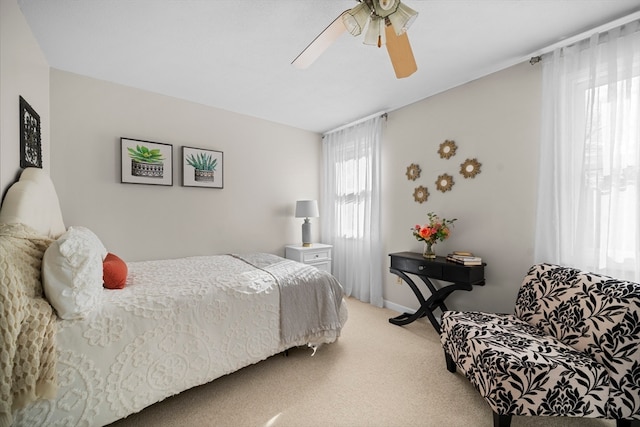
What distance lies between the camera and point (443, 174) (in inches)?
110

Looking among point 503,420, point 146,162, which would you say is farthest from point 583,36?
point 146,162

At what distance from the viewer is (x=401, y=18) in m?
1.41

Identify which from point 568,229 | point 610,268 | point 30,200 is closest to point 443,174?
point 568,229

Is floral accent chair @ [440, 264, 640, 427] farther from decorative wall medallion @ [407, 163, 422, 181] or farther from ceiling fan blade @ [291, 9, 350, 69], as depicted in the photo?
ceiling fan blade @ [291, 9, 350, 69]

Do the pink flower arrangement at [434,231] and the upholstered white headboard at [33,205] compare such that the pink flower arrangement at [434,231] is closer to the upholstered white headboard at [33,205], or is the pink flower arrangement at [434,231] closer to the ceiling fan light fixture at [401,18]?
the ceiling fan light fixture at [401,18]

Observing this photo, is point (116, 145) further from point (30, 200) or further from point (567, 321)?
point (567, 321)

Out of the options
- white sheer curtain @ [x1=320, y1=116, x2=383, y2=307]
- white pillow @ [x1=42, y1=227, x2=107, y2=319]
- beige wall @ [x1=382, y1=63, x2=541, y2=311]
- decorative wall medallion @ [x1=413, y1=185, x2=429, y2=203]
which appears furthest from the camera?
white sheer curtain @ [x1=320, y1=116, x2=383, y2=307]

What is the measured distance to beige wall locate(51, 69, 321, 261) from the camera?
8.21 feet

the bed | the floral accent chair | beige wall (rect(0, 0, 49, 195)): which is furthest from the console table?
beige wall (rect(0, 0, 49, 195))

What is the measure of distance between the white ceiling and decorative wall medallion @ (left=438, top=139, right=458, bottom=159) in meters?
0.60

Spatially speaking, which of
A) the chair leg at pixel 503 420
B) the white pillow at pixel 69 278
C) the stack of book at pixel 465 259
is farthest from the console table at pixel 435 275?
the white pillow at pixel 69 278

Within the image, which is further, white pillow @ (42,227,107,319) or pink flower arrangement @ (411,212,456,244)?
pink flower arrangement @ (411,212,456,244)

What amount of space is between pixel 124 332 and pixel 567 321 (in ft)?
8.44

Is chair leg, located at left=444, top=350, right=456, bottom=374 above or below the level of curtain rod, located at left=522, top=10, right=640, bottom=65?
below
